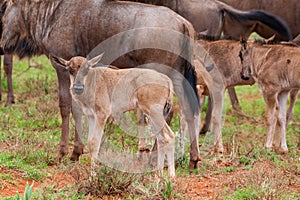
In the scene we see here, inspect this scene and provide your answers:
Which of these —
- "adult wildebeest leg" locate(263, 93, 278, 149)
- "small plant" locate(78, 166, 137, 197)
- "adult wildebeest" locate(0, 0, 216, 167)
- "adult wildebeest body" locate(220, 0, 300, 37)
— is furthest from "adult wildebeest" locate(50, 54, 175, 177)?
"adult wildebeest body" locate(220, 0, 300, 37)

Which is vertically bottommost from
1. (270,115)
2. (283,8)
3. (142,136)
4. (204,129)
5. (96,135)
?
(204,129)

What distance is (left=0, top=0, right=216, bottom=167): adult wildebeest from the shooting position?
699 cm

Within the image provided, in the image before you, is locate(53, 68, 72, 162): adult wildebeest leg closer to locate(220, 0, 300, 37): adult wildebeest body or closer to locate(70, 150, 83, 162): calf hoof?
locate(70, 150, 83, 162): calf hoof

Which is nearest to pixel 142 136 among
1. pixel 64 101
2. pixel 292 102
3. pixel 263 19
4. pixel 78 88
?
pixel 64 101

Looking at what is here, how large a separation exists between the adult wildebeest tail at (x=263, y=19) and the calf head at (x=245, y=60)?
28.8 inches

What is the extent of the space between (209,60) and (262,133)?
1698mm

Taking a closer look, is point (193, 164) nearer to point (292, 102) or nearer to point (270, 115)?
point (270, 115)

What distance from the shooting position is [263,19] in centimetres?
920

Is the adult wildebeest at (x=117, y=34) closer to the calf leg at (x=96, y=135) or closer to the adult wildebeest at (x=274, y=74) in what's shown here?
the calf leg at (x=96, y=135)

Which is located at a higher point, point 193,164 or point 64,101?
point 64,101

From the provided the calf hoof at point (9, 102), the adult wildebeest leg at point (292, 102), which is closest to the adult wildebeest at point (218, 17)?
the adult wildebeest leg at point (292, 102)

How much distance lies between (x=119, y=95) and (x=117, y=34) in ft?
2.94

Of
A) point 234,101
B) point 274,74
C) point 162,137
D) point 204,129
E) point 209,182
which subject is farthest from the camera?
point 234,101

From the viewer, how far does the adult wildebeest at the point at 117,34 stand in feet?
22.9
